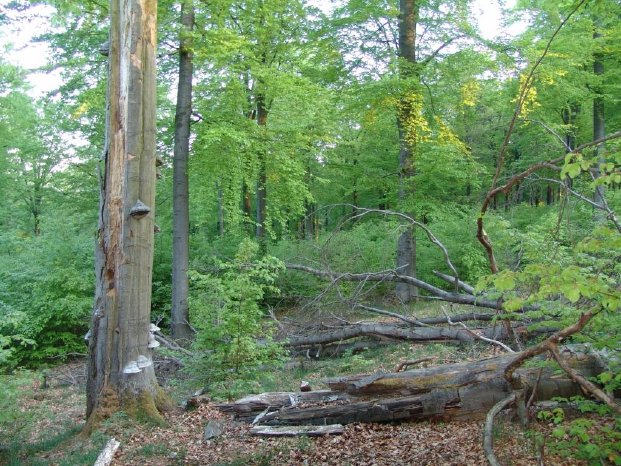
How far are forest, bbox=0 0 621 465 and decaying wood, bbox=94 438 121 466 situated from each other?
2 cm

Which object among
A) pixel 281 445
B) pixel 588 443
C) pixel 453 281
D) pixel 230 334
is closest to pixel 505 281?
pixel 588 443

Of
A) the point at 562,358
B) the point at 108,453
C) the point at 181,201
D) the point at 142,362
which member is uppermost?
the point at 181,201

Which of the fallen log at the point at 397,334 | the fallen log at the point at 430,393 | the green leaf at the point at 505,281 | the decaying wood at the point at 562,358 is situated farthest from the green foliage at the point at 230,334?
the green leaf at the point at 505,281

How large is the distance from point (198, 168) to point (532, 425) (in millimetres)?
11088

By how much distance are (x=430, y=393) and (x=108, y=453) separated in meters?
3.64

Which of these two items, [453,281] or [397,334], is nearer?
[397,334]

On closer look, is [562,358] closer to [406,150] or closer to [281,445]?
[281,445]

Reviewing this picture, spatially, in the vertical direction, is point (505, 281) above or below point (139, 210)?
below

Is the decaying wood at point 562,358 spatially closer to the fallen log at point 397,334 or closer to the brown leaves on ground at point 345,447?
the brown leaves on ground at point 345,447

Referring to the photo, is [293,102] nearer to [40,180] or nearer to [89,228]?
[89,228]

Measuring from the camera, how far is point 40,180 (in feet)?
86.4

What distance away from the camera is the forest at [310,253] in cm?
532

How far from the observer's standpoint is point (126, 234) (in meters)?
6.62

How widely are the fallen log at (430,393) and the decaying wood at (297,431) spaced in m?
0.18
